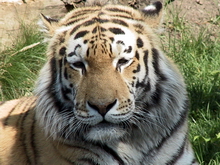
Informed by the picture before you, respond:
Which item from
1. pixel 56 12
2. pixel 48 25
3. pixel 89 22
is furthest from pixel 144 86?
pixel 56 12

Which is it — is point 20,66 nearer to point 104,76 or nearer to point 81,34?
point 81,34

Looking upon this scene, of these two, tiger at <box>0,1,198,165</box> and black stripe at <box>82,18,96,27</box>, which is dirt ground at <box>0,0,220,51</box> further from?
black stripe at <box>82,18,96,27</box>

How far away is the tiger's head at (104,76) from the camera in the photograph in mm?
2697

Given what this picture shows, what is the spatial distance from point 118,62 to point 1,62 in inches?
94.7

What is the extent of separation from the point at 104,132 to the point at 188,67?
203 centimetres

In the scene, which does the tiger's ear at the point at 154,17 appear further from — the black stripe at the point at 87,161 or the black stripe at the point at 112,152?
the black stripe at the point at 87,161

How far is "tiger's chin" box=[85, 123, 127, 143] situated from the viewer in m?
2.77

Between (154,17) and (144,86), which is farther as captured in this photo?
(154,17)

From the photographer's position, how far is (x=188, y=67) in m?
4.59

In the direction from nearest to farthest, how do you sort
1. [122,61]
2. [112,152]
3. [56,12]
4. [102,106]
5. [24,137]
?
[102,106], [122,61], [112,152], [24,137], [56,12]

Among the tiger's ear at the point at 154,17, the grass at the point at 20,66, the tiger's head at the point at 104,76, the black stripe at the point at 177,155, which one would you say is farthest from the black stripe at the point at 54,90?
the grass at the point at 20,66

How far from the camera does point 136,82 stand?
282 cm

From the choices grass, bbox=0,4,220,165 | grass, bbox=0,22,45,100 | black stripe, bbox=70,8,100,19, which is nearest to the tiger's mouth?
black stripe, bbox=70,8,100,19

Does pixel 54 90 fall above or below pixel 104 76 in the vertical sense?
below
